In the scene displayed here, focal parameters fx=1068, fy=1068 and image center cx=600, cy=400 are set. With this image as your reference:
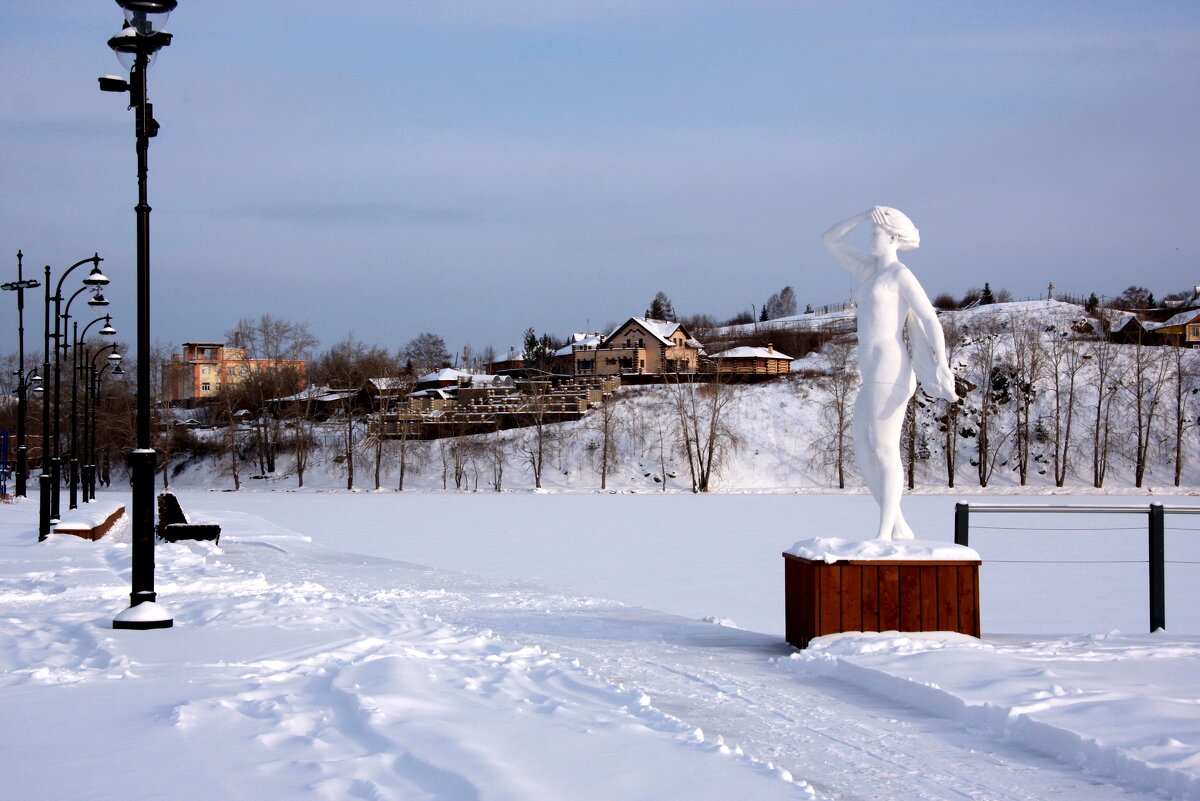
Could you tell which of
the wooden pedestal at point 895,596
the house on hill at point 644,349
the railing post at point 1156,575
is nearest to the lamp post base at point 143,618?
the wooden pedestal at point 895,596

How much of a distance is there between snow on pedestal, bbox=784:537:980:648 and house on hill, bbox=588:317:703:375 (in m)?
84.5

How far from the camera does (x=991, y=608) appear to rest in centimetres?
1439

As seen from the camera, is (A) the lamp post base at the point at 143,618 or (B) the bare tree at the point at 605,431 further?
(B) the bare tree at the point at 605,431

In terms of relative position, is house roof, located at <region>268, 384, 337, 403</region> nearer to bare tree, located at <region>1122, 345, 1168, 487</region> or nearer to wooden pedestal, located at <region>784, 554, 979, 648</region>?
bare tree, located at <region>1122, 345, 1168, 487</region>

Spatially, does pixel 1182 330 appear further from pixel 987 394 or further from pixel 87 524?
pixel 87 524

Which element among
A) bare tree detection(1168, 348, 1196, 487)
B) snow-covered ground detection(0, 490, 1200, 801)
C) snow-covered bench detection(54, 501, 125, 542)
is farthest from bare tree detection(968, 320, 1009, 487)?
snow-covered ground detection(0, 490, 1200, 801)

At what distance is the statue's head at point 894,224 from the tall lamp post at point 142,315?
738 centimetres

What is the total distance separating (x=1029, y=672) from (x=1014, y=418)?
232 feet

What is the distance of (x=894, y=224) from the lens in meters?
11.3

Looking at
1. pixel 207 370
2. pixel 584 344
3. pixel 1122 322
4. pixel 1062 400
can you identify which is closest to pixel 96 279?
pixel 1062 400

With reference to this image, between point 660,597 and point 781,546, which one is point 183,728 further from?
point 781,546

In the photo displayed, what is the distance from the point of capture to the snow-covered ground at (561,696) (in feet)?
19.2

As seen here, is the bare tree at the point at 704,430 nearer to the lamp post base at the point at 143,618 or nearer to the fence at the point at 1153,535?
the fence at the point at 1153,535

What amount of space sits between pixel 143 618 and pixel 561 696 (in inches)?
191
